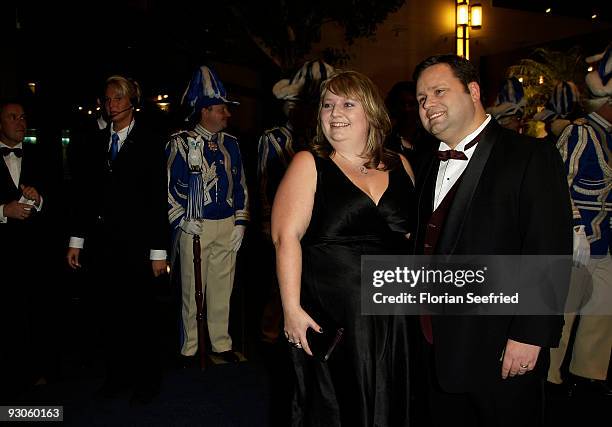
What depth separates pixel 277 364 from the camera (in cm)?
426

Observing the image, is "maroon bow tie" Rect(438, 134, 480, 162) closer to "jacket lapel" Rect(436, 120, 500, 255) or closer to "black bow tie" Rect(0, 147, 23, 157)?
"jacket lapel" Rect(436, 120, 500, 255)

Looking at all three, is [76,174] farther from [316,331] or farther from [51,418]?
[316,331]

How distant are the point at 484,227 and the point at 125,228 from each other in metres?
2.31

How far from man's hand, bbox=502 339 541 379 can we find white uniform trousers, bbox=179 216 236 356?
2.75 metres

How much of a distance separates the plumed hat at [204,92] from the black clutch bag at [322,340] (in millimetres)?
2536

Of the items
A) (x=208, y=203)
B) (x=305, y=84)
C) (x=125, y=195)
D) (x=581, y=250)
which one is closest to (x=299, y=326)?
(x=125, y=195)

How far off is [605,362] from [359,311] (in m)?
2.27

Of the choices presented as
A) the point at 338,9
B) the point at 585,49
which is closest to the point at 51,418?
the point at 338,9

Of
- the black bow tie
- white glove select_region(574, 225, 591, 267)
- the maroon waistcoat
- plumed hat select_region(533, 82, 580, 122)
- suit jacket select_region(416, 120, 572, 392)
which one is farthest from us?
plumed hat select_region(533, 82, 580, 122)

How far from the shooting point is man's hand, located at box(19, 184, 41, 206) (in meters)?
3.72

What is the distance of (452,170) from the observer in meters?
2.24

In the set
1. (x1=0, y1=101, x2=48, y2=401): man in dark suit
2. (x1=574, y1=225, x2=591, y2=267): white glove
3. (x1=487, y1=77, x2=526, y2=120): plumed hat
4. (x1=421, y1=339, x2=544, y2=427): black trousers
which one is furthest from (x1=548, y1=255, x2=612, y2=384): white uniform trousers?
(x1=0, y1=101, x2=48, y2=401): man in dark suit

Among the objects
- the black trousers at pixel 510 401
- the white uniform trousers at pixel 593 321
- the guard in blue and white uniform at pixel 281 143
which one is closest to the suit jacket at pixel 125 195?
the guard in blue and white uniform at pixel 281 143

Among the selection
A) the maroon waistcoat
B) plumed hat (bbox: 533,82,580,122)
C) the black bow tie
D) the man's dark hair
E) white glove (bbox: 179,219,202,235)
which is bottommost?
white glove (bbox: 179,219,202,235)
